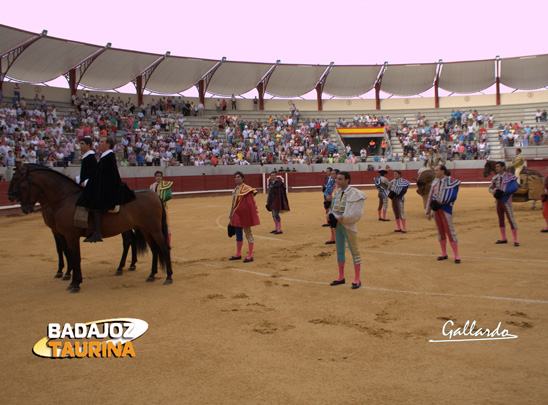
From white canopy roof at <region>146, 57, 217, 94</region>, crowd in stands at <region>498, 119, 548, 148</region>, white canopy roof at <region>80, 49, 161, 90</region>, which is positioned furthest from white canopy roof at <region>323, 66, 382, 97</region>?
white canopy roof at <region>80, 49, 161, 90</region>

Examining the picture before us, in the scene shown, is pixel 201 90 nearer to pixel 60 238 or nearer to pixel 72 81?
pixel 72 81

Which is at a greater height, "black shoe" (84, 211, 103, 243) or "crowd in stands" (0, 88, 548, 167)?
"crowd in stands" (0, 88, 548, 167)

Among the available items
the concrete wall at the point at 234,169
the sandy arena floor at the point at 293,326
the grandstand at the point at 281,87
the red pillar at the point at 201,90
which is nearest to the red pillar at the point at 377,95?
the grandstand at the point at 281,87

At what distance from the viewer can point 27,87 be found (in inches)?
1016

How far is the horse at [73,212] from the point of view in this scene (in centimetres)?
615

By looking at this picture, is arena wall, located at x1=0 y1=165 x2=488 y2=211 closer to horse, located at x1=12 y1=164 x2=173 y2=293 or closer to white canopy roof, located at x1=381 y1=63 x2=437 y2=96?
white canopy roof, located at x1=381 y1=63 x2=437 y2=96

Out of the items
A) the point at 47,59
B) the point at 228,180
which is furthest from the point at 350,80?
the point at 47,59

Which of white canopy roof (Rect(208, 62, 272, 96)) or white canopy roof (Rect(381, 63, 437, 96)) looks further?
white canopy roof (Rect(381, 63, 437, 96))

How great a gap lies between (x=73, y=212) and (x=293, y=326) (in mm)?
3458

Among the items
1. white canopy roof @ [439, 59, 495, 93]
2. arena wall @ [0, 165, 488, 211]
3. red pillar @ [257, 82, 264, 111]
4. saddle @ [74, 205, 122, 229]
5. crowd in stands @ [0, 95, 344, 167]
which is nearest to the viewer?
saddle @ [74, 205, 122, 229]

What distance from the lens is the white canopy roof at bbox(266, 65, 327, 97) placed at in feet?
112

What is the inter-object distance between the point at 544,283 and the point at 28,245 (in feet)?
32.3

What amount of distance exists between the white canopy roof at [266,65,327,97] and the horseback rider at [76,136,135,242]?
95.5 ft

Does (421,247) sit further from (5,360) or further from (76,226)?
(5,360)
